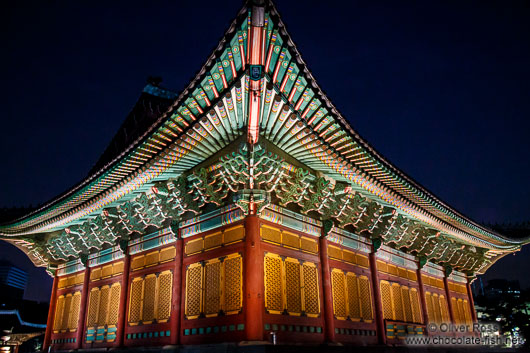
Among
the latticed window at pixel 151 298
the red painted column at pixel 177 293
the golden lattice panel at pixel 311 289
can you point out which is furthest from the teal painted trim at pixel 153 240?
the golden lattice panel at pixel 311 289

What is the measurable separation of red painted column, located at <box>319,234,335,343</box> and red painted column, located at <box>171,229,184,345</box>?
3.84 meters

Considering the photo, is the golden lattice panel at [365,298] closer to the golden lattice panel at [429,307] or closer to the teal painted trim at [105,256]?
the golden lattice panel at [429,307]

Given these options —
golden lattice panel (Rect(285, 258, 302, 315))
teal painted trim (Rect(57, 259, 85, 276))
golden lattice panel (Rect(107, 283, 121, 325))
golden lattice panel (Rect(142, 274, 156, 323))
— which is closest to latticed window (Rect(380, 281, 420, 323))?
golden lattice panel (Rect(285, 258, 302, 315))

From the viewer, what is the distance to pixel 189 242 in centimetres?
1120

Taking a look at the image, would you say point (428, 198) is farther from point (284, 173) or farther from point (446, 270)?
point (446, 270)

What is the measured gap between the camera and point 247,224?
9586 mm

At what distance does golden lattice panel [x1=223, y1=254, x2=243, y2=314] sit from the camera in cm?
939

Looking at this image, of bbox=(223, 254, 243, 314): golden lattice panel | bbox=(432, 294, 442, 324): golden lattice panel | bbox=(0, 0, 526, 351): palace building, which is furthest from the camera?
bbox=(432, 294, 442, 324): golden lattice panel

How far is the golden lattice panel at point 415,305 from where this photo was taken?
1478 cm

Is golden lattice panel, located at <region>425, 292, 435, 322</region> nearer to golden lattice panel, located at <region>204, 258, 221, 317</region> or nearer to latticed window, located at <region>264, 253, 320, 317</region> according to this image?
latticed window, located at <region>264, 253, 320, 317</region>

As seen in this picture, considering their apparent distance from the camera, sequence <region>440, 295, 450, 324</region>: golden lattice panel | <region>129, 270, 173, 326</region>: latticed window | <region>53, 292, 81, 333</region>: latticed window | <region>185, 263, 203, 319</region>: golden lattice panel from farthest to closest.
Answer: <region>440, 295, 450, 324</region>: golden lattice panel
<region>53, 292, 81, 333</region>: latticed window
<region>129, 270, 173, 326</region>: latticed window
<region>185, 263, 203, 319</region>: golden lattice panel

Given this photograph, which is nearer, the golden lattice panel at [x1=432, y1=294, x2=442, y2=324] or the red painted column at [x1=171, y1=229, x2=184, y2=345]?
the red painted column at [x1=171, y1=229, x2=184, y2=345]

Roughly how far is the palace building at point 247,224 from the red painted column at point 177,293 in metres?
0.04
